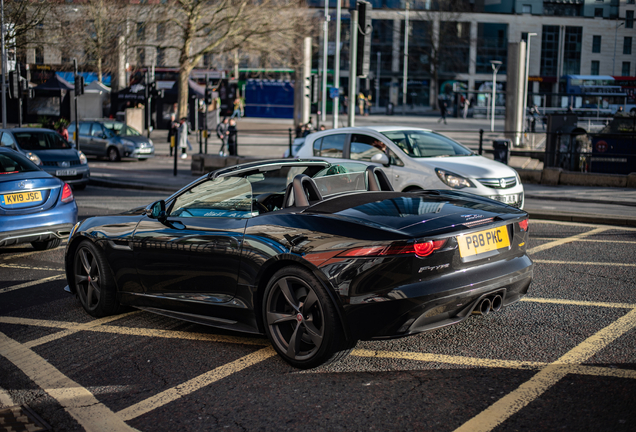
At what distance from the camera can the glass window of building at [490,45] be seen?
75.4m

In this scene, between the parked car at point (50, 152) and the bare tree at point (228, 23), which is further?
the bare tree at point (228, 23)

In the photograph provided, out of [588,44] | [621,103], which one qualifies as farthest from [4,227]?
[588,44]

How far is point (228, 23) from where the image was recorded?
31.6 meters

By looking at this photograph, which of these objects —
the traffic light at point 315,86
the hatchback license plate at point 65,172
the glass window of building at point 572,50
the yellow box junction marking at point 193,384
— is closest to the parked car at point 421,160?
the yellow box junction marking at point 193,384

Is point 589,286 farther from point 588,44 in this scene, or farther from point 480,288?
point 588,44

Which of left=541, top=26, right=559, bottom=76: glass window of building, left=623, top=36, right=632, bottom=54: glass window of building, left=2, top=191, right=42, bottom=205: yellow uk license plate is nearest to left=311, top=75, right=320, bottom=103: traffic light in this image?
left=2, top=191, right=42, bottom=205: yellow uk license plate

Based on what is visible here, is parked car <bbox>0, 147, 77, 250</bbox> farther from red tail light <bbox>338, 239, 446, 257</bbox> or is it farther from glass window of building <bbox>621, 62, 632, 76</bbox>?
glass window of building <bbox>621, 62, 632, 76</bbox>

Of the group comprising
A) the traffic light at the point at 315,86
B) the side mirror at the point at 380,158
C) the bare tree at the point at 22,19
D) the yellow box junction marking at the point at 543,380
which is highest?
the bare tree at the point at 22,19

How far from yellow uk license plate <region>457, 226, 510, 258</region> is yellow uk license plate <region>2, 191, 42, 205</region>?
613 cm

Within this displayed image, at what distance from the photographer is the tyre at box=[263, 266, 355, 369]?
4.16 m

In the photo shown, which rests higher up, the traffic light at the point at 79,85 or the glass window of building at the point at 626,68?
the glass window of building at the point at 626,68

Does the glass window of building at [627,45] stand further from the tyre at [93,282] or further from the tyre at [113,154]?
the tyre at [93,282]

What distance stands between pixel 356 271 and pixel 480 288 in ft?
2.77

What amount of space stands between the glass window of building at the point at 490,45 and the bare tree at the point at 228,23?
47179 millimetres
